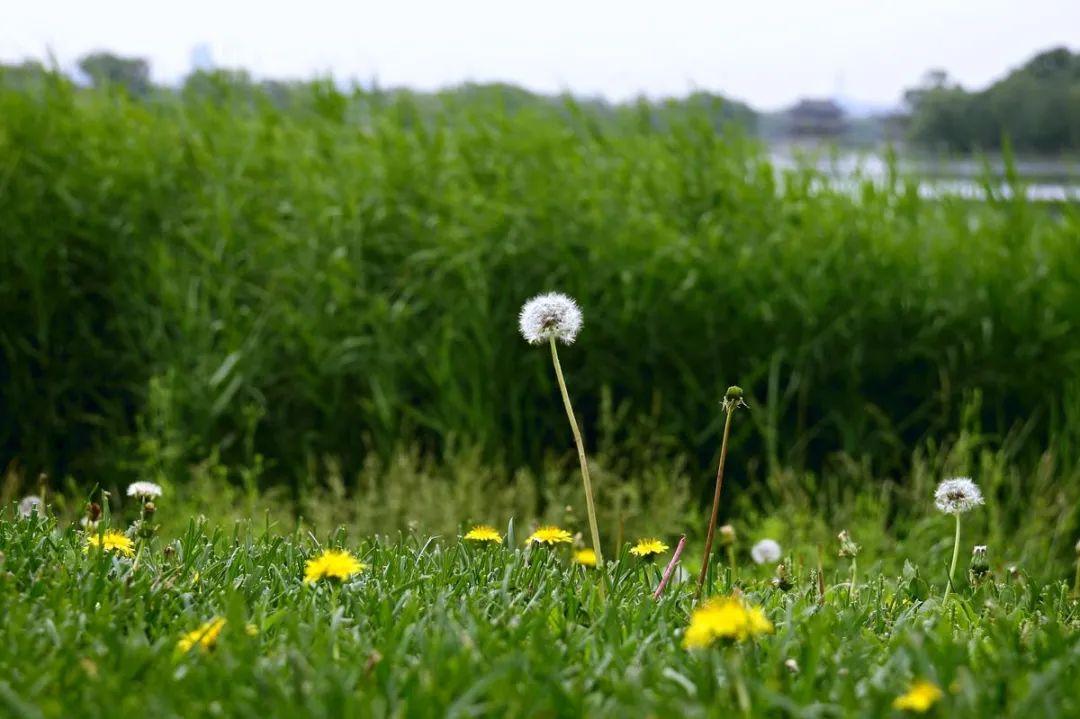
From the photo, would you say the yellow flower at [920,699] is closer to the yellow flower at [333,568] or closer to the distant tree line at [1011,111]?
the yellow flower at [333,568]

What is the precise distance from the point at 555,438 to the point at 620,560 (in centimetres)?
348

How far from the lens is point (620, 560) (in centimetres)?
253

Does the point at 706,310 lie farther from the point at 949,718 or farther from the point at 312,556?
the point at 949,718

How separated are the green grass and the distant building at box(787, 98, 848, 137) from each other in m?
4.97

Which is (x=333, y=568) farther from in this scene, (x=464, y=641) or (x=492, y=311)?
(x=492, y=311)

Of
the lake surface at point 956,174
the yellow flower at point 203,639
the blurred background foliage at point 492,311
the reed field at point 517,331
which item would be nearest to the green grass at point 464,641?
the yellow flower at point 203,639

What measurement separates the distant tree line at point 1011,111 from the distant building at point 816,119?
0.42 m

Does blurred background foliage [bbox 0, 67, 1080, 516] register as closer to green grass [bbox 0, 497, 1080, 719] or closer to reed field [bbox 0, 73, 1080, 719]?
reed field [bbox 0, 73, 1080, 719]

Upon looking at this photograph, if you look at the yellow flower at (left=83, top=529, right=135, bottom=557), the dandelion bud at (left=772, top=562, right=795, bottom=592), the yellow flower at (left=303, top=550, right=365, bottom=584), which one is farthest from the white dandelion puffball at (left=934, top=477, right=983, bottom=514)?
the yellow flower at (left=83, top=529, right=135, bottom=557)

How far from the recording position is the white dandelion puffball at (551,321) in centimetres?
236

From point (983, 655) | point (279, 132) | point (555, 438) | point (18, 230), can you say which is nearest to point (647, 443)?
point (555, 438)

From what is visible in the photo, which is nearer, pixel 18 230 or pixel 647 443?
pixel 647 443

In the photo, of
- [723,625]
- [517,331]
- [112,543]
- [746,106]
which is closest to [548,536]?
[723,625]

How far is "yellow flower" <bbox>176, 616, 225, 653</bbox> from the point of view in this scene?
1.95 m
